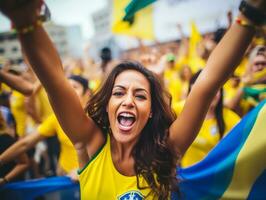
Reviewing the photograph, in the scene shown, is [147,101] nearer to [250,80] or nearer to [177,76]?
[250,80]

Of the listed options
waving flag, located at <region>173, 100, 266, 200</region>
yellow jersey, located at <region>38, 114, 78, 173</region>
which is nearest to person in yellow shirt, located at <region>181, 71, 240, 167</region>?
waving flag, located at <region>173, 100, 266, 200</region>

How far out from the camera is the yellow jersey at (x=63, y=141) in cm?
332

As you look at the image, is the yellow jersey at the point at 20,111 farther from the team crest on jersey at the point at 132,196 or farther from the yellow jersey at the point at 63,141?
the team crest on jersey at the point at 132,196

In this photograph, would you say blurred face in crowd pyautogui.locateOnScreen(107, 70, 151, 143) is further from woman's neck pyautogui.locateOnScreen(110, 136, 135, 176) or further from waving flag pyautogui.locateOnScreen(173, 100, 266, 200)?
waving flag pyautogui.locateOnScreen(173, 100, 266, 200)

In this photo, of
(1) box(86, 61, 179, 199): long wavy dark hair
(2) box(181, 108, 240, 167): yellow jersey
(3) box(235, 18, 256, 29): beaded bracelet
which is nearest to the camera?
(3) box(235, 18, 256, 29): beaded bracelet

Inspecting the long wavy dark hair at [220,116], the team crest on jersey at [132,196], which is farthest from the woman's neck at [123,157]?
the long wavy dark hair at [220,116]

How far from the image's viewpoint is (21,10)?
3.97ft

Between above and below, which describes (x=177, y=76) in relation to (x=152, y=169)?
below

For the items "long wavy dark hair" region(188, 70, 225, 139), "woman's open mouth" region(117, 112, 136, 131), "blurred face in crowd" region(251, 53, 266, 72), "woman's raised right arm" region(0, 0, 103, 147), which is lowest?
"long wavy dark hair" region(188, 70, 225, 139)

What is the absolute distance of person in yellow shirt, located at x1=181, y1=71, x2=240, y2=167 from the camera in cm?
310

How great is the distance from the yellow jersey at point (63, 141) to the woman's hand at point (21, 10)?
219cm

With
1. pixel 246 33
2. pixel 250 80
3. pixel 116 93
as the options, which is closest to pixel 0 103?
pixel 116 93

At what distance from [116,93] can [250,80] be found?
2457 mm

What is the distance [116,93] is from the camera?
76.5 inches
